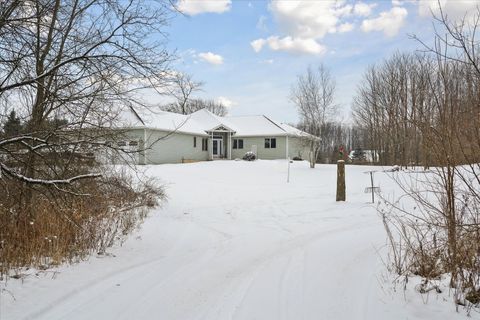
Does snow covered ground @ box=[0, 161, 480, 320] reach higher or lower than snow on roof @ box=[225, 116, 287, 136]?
lower

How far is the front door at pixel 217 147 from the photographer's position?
37.9 meters

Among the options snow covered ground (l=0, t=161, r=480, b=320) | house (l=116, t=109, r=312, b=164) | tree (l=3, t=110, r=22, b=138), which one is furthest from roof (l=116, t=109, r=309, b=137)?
tree (l=3, t=110, r=22, b=138)

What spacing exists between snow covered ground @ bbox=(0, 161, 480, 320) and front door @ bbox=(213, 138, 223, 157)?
1112 inches

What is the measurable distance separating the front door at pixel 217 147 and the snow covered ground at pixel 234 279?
28238 millimetres

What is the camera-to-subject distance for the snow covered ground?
3939 millimetres

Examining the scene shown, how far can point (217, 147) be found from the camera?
38.2 meters

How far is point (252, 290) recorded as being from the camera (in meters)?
4.57

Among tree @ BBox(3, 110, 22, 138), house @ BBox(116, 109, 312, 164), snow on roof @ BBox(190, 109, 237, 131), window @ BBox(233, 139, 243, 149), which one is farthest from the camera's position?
window @ BBox(233, 139, 243, 149)

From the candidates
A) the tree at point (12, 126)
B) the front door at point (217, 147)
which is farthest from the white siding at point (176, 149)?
the tree at point (12, 126)

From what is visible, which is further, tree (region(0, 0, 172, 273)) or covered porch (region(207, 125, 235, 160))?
covered porch (region(207, 125, 235, 160))

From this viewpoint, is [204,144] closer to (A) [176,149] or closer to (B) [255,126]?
(A) [176,149]

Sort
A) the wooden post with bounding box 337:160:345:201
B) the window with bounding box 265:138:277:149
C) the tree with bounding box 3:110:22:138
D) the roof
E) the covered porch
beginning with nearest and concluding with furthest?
the tree with bounding box 3:110:22:138 < the wooden post with bounding box 337:160:345:201 < the roof < the covered porch < the window with bounding box 265:138:277:149

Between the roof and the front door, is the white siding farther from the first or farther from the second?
the front door

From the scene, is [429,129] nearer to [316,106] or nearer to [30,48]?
[30,48]
